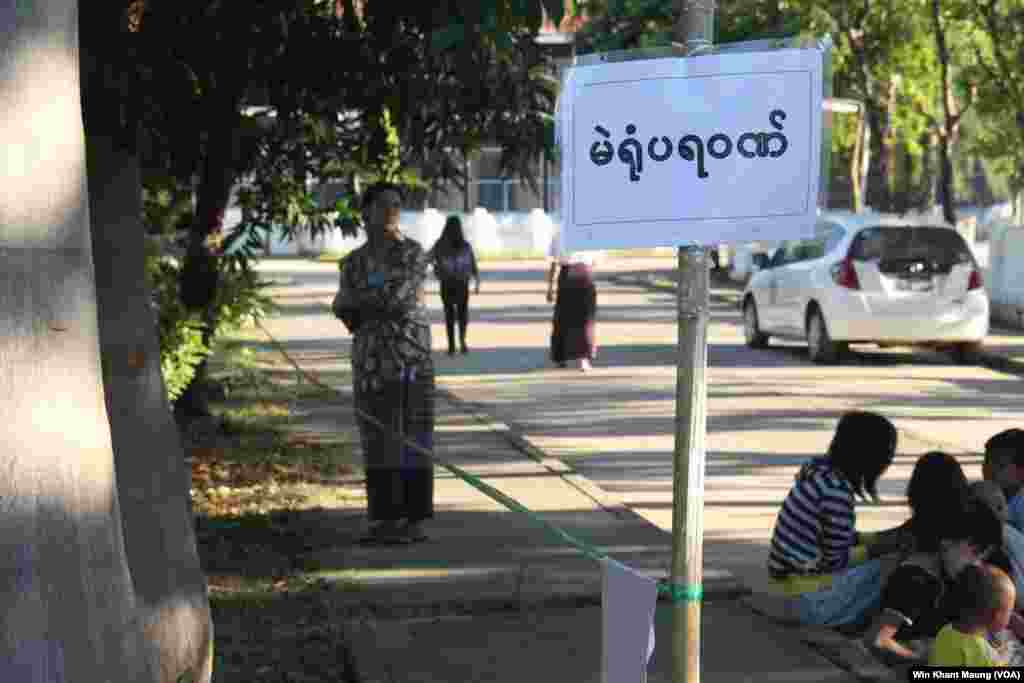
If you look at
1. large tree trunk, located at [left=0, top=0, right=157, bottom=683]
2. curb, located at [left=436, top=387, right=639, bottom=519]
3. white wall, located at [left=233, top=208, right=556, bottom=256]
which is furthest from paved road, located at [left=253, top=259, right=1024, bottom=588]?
white wall, located at [left=233, top=208, right=556, bottom=256]

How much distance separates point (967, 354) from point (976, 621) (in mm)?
14777

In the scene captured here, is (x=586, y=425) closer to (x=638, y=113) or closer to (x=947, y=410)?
(x=947, y=410)

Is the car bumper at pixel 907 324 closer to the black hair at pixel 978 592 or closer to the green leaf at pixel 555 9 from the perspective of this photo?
the green leaf at pixel 555 9

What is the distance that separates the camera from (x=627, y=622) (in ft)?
14.4

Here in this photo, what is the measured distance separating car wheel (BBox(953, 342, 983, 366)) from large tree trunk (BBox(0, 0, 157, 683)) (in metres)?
16.7

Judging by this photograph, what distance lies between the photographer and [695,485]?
451 centimetres

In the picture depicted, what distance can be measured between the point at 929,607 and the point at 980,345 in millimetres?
13802

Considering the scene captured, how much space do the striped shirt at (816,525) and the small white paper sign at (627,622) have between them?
10.3 feet

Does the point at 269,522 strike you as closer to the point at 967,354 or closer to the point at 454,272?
the point at 454,272

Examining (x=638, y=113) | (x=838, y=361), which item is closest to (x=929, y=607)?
(x=638, y=113)

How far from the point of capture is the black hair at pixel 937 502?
6590 mm

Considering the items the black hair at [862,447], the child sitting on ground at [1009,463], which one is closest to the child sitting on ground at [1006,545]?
the child sitting on ground at [1009,463]

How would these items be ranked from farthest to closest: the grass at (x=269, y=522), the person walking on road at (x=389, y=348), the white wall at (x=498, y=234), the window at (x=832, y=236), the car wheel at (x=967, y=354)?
the white wall at (x=498, y=234)
the car wheel at (x=967, y=354)
the window at (x=832, y=236)
the person walking on road at (x=389, y=348)
the grass at (x=269, y=522)

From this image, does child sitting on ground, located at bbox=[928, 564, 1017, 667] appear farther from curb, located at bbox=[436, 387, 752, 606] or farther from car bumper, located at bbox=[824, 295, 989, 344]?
car bumper, located at bbox=[824, 295, 989, 344]
